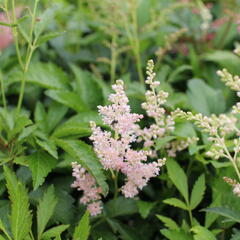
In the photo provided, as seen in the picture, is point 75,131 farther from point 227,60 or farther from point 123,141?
point 227,60

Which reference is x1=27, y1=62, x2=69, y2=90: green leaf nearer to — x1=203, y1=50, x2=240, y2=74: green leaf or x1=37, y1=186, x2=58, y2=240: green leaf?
x1=37, y1=186, x2=58, y2=240: green leaf

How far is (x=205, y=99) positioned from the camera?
Result: 1.83m

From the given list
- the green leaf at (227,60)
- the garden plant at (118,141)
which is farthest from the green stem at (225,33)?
the green leaf at (227,60)

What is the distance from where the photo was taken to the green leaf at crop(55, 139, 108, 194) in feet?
3.93

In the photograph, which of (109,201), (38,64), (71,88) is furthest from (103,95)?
(109,201)

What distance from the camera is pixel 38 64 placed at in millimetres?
1888

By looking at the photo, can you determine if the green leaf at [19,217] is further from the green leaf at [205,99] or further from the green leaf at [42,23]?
the green leaf at [205,99]

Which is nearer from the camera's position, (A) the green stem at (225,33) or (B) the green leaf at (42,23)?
(B) the green leaf at (42,23)

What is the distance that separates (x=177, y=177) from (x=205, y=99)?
1.79 feet

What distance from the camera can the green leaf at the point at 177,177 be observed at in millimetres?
1372

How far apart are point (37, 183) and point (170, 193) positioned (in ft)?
1.65

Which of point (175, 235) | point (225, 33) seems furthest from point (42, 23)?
point (225, 33)

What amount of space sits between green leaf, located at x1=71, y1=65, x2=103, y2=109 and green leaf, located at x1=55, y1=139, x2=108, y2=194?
49 cm

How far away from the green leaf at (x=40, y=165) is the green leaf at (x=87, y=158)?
0.06m
